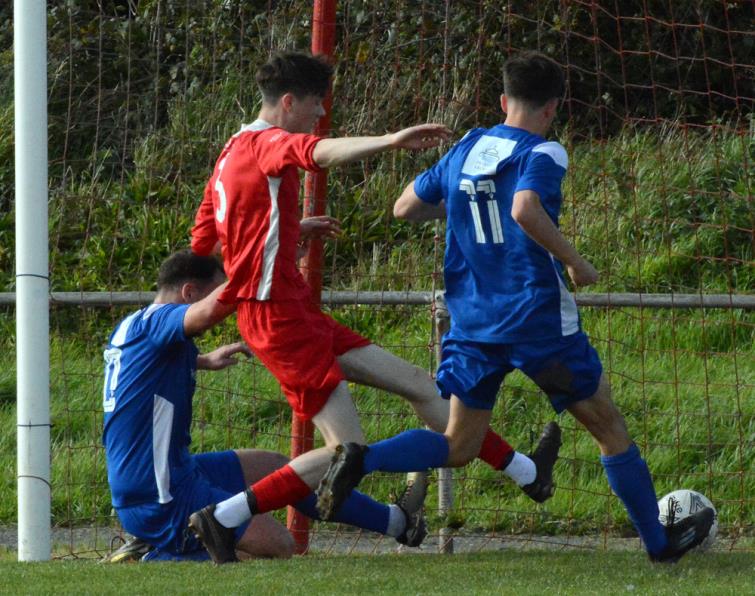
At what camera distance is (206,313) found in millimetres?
5355

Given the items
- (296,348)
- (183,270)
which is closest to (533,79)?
(296,348)

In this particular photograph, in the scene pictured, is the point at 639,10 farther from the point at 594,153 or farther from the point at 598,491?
the point at 598,491

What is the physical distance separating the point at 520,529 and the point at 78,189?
3153 millimetres

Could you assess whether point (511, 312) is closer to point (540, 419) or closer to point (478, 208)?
point (478, 208)

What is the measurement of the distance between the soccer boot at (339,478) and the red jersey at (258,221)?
0.65 metres

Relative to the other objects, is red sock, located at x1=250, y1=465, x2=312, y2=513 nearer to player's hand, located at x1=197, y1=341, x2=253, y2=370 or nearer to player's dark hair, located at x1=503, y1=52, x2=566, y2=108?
player's hand, located at x1=197, y1=341, x2=253, y2=370

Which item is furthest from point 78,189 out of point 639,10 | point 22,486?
point 639,10

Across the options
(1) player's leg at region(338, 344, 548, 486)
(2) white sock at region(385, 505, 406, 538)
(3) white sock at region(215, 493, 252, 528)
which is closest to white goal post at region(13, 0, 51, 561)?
(3) white sock at region(215, 493, 252, 528)

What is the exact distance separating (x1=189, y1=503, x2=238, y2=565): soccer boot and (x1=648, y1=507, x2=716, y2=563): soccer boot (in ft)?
5.29

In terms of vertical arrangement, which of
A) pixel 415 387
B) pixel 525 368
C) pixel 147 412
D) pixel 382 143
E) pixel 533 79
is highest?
pixel 533 79

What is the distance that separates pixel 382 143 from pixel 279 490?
146 cm

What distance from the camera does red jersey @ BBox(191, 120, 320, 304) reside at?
5.25 m

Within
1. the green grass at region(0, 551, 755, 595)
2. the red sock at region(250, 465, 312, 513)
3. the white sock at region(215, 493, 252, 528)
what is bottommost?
the green grass at region(0, 551, 755, 595)

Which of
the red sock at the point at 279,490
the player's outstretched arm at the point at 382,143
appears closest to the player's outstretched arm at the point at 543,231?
the player's outstretched arm at the point at 382,143
